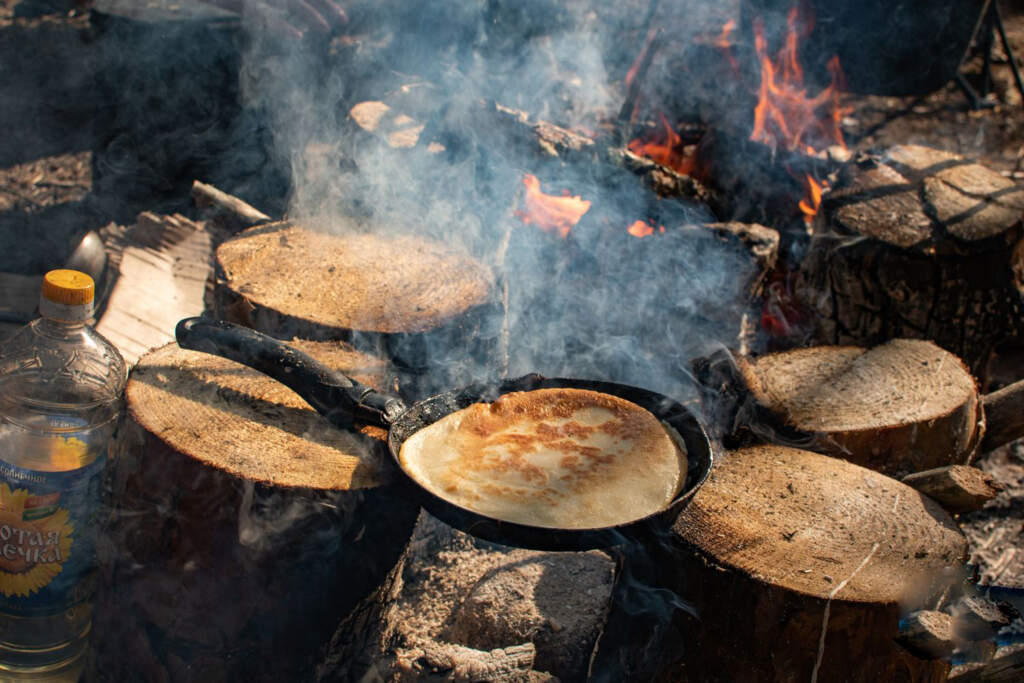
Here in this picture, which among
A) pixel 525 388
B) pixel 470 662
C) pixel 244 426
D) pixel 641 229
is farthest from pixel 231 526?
pixel 641 229

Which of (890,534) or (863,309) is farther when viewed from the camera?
(863,309)

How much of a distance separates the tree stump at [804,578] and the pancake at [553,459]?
0.74 ft

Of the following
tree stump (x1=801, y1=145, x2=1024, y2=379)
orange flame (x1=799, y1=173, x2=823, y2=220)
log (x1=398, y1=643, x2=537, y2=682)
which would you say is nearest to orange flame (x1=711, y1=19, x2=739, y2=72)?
orange flame (x1=799, y1=173, x2=823, y2=220)

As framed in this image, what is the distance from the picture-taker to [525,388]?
8.29ft

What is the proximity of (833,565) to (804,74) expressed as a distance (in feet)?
22.5

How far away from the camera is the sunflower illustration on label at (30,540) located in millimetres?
2062

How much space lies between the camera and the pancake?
6.51 feet

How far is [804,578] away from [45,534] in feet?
6.69

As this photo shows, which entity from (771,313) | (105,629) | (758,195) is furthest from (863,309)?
(105,629)

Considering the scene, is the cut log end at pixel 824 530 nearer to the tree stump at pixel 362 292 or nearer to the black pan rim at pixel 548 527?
the black pan rim at pixel 548 527

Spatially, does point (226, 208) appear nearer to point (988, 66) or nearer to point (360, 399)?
point (360, 399)

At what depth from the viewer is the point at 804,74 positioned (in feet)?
25.4

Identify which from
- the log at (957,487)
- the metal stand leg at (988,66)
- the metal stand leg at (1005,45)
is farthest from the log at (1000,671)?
the metal stand leg at (1005,45)

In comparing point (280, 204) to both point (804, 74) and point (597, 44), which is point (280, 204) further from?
point (804, 74)
